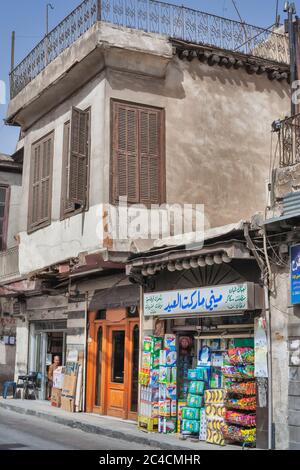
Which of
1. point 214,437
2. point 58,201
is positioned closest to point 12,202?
point 58,201

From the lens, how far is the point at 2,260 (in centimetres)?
2066

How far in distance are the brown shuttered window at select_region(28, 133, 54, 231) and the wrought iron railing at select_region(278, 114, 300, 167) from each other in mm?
7397

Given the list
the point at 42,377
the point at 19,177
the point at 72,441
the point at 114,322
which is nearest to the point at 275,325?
the point at 72,441

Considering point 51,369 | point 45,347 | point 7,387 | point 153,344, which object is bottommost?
point 7,387

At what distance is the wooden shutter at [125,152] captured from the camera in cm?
1459

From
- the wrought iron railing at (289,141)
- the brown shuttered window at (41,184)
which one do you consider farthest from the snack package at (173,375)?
the brown shuttered window at (41,184)

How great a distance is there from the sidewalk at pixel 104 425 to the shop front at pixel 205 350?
39cm

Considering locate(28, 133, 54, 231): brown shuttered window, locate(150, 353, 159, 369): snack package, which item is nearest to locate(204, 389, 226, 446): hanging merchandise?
locate(150, 353, 159, 369): snack package

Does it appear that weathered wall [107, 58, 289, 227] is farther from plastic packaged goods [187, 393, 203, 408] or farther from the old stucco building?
plastic packaged goods [187, 393, 203, 408]

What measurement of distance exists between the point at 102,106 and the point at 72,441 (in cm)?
735

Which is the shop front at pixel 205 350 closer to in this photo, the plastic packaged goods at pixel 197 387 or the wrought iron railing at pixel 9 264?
the plastic packaged goods at pixel 197 387

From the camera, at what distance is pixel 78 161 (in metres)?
15.0

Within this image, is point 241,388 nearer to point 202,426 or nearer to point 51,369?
point 202,426

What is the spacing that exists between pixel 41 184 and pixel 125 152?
3619 millimetres
